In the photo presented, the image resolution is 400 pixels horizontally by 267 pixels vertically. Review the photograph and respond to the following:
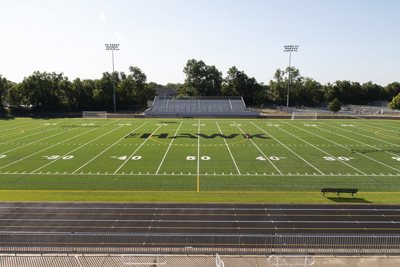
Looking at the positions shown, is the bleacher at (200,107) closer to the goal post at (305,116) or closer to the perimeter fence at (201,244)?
the goal post at (305,116)

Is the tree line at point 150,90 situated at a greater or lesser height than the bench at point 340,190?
greater

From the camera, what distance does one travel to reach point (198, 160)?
25.7 meters

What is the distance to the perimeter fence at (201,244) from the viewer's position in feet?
35.7

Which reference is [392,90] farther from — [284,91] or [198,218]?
[198,218]

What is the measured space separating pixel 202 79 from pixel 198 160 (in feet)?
223

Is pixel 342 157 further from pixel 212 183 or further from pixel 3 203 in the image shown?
pixel 3 203

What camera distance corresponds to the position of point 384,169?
23.2 meters

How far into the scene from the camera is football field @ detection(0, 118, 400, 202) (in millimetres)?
19969

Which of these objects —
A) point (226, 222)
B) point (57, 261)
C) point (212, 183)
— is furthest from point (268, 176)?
point (57, 261)

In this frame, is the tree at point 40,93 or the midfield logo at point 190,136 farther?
the tree at point 40,93

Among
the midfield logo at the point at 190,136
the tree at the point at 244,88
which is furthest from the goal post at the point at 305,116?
the tree at the point at 244,88

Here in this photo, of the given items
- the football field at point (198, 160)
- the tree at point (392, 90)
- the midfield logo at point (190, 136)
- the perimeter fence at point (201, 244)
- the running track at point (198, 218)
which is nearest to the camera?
the perimeter fence at point (201, 244)

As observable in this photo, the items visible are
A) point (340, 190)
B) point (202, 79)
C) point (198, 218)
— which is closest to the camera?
point (198, 218)

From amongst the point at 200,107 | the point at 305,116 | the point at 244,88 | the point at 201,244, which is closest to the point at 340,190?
the point at 201,244
